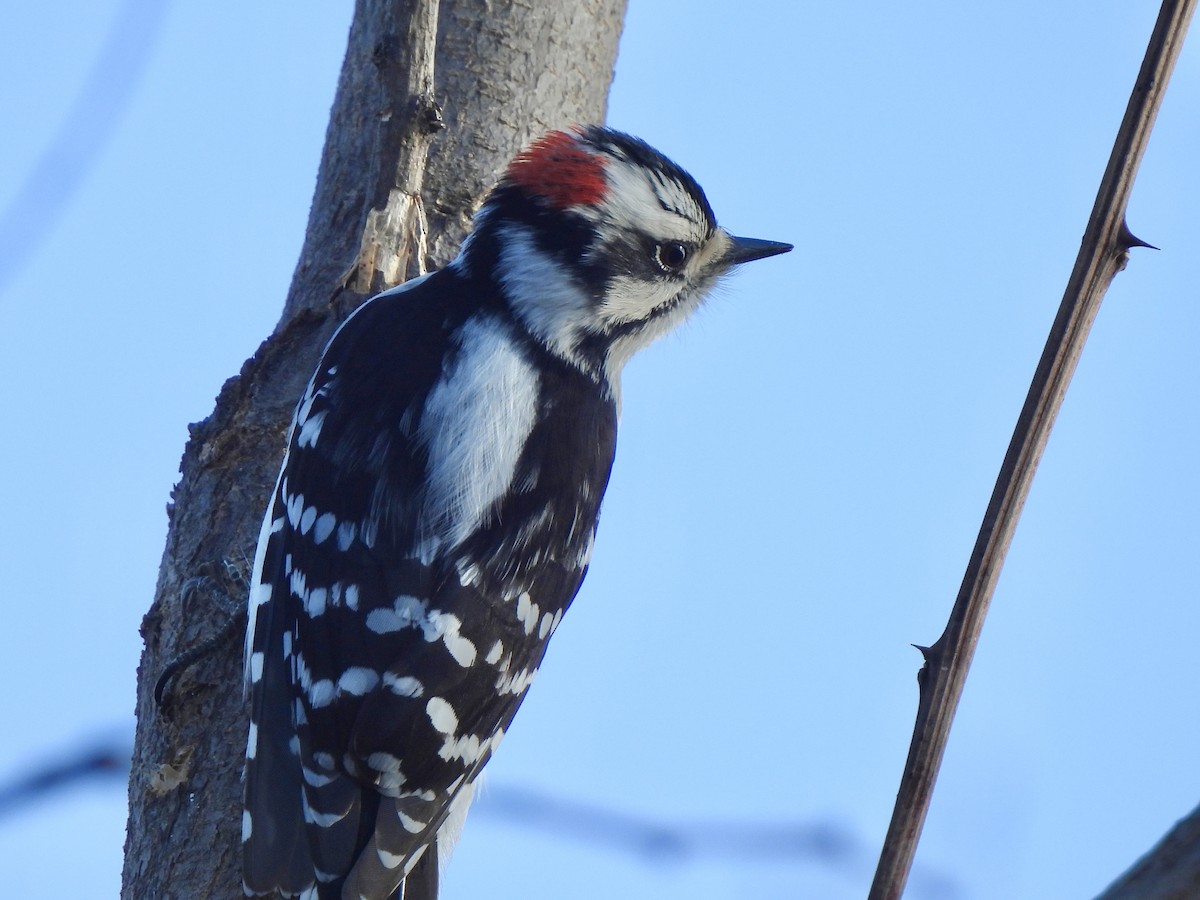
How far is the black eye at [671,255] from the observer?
348 cm

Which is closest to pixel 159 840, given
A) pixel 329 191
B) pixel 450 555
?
pixel 450 555

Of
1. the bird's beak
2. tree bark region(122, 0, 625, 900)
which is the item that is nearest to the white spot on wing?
tree bark region(122, 0, 625, 900)

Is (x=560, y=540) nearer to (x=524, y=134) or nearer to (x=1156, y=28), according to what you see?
(x=524, y=134)

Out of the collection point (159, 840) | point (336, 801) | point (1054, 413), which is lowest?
point (159, 840)

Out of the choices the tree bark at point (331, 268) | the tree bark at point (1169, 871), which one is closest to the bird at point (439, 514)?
the tree bark at point (331, 268)

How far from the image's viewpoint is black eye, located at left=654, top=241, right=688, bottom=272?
3484mm

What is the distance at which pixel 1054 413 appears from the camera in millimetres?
1233

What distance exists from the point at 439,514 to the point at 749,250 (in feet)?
4.27

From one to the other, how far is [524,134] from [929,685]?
2.85 meters

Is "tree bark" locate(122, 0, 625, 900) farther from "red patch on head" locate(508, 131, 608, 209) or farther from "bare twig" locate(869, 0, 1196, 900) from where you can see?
"bare twig" locate(869, 0, 1196, 900)

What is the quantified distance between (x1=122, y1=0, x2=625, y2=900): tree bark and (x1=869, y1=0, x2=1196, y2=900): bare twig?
6.26ft

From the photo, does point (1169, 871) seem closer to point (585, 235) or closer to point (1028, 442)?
point (1028, 442)

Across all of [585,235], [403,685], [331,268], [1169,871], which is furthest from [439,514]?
[1169,871]

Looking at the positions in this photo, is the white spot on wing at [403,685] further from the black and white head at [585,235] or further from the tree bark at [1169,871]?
A: the tree bark at [1169,871]
